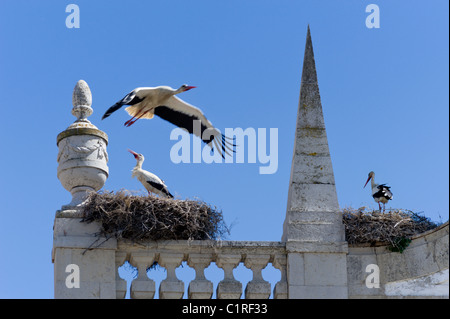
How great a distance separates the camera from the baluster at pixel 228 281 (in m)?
12.6

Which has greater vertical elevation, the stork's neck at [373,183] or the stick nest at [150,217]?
the stork's neck at [373,183]

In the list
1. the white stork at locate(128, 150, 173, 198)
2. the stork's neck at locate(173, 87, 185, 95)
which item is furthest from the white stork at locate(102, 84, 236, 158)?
the white stork at locate(128, 150, 173, 198)

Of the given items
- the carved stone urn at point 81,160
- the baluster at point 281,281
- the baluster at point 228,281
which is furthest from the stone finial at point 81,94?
the baluster at point 281,281

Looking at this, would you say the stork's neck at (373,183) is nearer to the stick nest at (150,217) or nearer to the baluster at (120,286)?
the stick nest at (150,217)

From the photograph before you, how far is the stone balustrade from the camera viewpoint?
12648mm

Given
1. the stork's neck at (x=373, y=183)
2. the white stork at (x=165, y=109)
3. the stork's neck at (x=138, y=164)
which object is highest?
the white stork at (x=165, y=109)

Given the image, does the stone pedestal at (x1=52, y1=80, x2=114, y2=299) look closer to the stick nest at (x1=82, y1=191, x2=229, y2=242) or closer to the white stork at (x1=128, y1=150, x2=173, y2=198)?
the stick nest at (x1=82, y1=191, x2=229, y2=242)

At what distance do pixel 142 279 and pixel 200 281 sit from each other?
58cm

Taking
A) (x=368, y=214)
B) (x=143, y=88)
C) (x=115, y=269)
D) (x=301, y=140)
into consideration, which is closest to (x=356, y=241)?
(x=368, y=214)

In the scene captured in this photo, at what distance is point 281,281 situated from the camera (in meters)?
12.8

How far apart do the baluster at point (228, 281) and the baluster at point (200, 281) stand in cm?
10

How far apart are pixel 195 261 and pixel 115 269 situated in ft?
2.70

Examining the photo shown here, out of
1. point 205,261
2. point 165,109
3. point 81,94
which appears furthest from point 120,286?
point 165,109

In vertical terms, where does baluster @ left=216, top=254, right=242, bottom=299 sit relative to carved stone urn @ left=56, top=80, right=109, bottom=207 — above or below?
below
